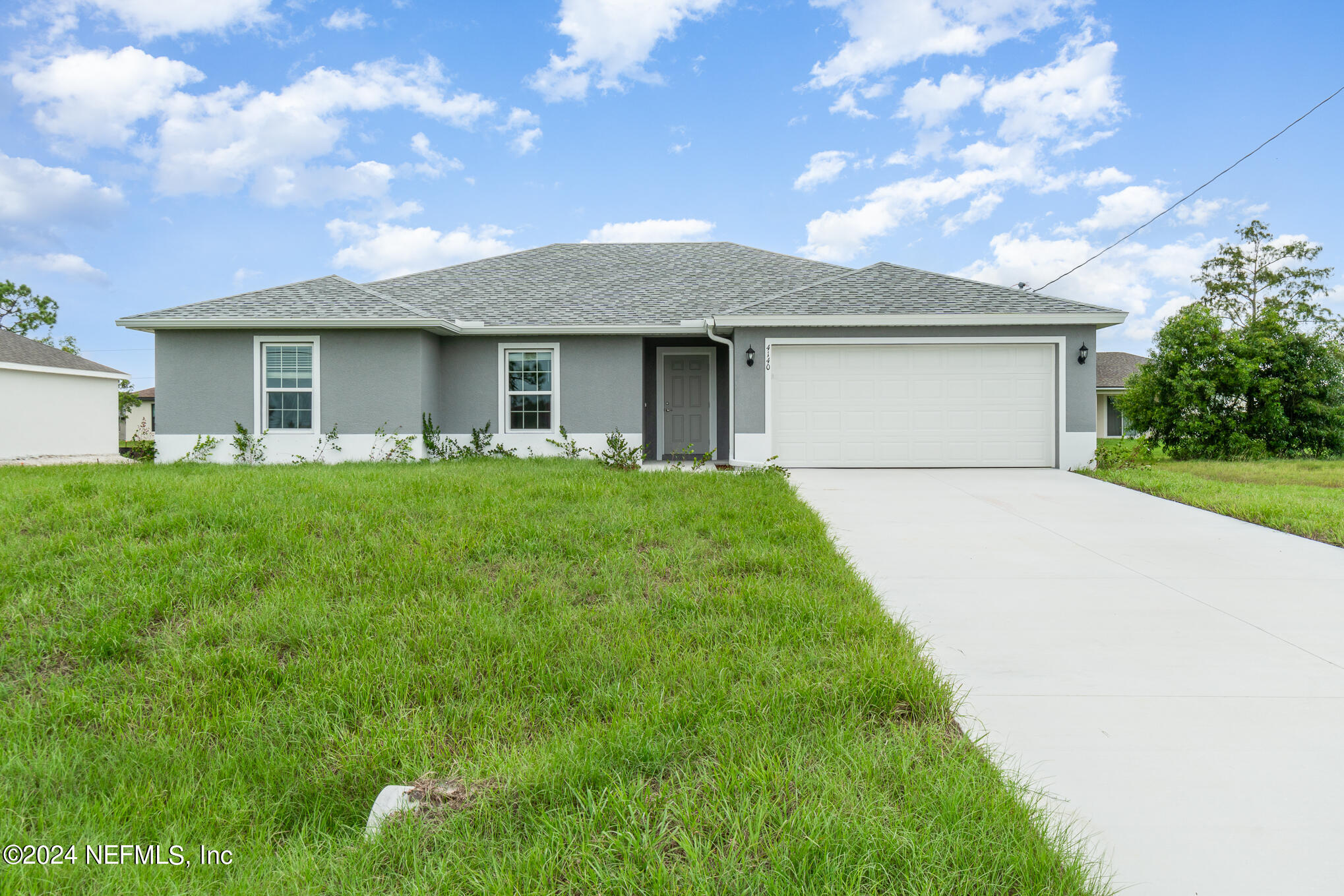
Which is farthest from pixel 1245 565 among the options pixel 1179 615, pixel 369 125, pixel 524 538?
pixel 369 125

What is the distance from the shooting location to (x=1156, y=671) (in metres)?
3.18

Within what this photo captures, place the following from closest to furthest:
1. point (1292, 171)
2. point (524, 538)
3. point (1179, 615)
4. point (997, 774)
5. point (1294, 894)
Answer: point (1294, 894), point (997, 774), point (1179, 615), point (524, 538), point (1292, 171)

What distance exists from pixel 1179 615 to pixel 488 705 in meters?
4.05

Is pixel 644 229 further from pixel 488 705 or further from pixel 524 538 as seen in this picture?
pixel 488 705

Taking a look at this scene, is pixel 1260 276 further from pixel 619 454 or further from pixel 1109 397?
pixel 619 454

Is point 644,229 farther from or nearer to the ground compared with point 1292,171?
farther from the ground

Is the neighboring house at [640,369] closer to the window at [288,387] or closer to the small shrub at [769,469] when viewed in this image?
the window at [288,387]

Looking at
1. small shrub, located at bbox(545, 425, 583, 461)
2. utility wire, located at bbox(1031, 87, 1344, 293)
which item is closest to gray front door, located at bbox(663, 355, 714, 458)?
small shrub, located at bbox(545, 425, 583, 461)

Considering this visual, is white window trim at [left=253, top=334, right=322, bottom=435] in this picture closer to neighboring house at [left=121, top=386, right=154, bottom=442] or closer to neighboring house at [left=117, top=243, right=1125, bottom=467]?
neighboring house at [left=117, top=243, right=1125, bottom=467]

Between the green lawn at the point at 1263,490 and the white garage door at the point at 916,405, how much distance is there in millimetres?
1435

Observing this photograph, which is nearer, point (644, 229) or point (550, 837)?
point (550, 837)

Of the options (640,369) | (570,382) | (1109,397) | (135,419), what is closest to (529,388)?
(570,382)

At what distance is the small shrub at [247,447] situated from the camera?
1148cm

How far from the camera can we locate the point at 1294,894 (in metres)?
1.73
